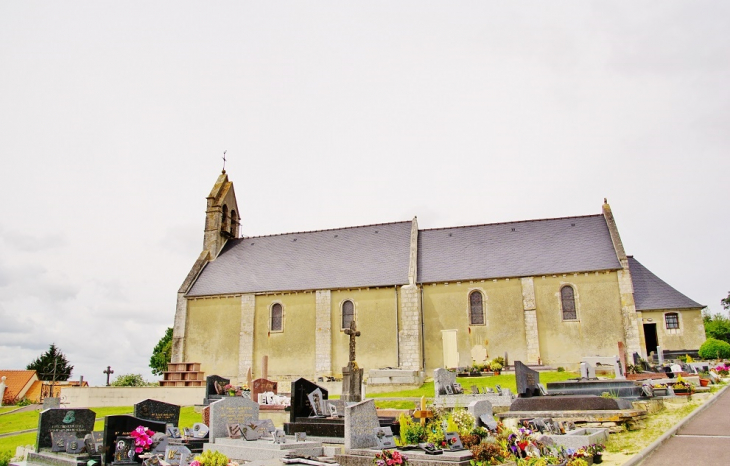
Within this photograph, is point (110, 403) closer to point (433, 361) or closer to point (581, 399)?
point (433, 361)

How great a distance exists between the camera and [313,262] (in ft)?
110

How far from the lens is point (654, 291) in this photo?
1214 inches

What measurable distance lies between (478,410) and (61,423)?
9038 mm

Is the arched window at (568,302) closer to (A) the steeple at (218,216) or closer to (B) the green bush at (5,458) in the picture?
(A) the steeple at (218,216)

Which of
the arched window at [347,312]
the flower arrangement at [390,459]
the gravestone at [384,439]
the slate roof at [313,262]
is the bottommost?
the flower arrangement at [390,459]

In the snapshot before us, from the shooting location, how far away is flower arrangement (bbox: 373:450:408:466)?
938 centimetres

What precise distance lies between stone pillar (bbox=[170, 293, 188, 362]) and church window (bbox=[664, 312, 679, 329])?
26.9 m

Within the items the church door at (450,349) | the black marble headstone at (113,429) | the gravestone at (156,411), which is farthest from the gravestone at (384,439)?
the church door at (450,349)

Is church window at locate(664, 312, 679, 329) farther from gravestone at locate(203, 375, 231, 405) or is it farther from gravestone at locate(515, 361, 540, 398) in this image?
gravestone at locate(203, 375, 231, 405)

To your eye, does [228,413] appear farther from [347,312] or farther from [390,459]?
[347,312]

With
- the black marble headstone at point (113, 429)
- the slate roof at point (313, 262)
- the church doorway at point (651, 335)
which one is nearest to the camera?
the black marble headstone at point (113, 429)

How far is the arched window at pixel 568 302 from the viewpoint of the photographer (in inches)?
1077

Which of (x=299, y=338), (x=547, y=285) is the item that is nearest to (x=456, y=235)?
(x=547, y=285)

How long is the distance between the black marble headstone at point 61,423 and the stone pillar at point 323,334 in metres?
17.4
